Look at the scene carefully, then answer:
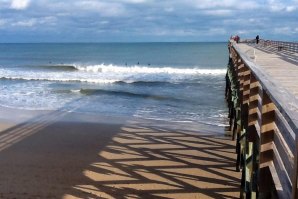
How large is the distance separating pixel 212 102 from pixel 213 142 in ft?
33.5

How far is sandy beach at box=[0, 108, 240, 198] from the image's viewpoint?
24.5 ft

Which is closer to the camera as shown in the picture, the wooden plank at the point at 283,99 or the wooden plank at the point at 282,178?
the wooden plank at the point at 283,99

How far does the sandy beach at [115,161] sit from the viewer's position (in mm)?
7477

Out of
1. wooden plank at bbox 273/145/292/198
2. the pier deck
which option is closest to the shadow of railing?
the pier deck

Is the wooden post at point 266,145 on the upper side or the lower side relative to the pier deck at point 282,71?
lower

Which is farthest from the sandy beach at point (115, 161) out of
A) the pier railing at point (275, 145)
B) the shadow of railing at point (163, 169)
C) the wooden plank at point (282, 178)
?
the wooden plank at point (282, 178)

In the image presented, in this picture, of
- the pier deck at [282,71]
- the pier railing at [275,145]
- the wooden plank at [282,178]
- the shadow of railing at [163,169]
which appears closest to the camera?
the pier railing at [275,145]

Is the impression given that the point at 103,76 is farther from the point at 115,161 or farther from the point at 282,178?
the point at 282,178

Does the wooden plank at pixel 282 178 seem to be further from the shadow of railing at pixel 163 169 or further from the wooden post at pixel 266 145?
the shadow of railing at pixel 163 169

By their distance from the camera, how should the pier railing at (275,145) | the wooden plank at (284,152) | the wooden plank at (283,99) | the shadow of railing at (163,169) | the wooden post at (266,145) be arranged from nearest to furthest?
the wooden plank at (283,99) < the pier railing at (275,145) < the wooden plank at (284,152) < the wooden post at (266,145) < the shadow of railing at (163,169)

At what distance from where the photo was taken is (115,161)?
30.2 feet

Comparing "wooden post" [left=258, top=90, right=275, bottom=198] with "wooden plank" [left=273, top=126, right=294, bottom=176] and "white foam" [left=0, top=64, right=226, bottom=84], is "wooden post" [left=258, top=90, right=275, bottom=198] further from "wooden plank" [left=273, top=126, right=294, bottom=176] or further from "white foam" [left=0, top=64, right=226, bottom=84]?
"white foam" [left=0, top=64, right=226, bottom=84]

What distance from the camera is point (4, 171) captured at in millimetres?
8648

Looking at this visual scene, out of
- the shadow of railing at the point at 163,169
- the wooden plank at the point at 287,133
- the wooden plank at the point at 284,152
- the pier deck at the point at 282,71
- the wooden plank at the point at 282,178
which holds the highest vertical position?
the pier deck at the point at 282,71
